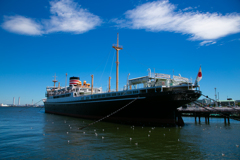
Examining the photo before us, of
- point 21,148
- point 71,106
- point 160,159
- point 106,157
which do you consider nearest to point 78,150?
point 106,157

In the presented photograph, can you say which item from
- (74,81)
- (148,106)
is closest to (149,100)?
(148,106)

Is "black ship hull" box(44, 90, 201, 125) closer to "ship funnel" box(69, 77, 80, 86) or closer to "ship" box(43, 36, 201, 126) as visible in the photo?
"ship" box(43, 36, 201, 126)

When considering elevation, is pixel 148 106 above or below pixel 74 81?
below

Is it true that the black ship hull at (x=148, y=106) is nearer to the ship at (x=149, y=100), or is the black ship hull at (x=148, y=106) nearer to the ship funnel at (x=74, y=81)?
the ship at (x=149, y=100)

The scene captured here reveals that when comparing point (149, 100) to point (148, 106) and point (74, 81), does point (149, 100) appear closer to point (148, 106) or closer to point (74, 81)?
point (148, 106)

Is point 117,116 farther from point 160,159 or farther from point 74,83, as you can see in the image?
point 74,83

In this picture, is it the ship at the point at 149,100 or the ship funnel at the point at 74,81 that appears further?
the ship funnel at the point at 74,81

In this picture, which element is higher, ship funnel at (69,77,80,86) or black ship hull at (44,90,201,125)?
→ ship funnel at (69,77,80,86)

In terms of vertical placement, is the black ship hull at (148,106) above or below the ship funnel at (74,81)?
below

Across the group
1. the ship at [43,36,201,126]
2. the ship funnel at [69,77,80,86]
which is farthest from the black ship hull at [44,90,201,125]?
the ship funnel at [69,77,80,86]

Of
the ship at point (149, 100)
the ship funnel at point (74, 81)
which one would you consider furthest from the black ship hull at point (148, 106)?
the ship funnel at point (74, 81)

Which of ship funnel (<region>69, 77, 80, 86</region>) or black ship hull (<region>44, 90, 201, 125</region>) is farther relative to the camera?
ship funnel (<region>69, 77, 80, 86</region>)

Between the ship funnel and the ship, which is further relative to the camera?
the ship funnel

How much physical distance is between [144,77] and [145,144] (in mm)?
14729
